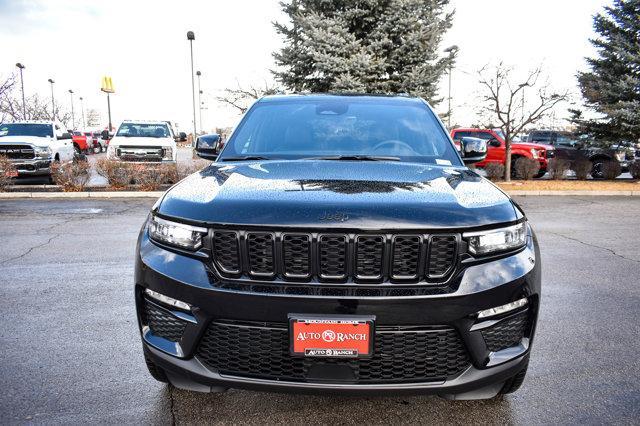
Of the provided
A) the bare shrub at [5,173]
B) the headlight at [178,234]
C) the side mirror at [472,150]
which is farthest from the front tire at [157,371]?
the bare shrub at [5,173]

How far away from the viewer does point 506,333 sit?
2166 mm

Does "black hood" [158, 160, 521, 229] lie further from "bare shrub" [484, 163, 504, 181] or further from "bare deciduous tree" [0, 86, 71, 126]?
"bare deciduous tree" [0, 86, 71, 126]

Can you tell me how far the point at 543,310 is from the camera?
418 cm

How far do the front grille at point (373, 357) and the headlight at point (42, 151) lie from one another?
15.0m

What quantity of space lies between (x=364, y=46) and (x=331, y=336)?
13.9m

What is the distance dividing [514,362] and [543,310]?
227cm

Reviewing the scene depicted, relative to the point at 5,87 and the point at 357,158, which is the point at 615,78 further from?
the point at 5,87

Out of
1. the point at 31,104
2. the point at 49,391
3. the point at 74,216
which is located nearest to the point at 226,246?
the point at 49,391

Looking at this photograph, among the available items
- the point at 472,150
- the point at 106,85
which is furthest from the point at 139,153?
the point at 106,85

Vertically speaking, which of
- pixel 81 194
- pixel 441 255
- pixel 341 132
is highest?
pixel 341 132

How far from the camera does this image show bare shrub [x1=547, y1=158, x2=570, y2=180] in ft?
55.6

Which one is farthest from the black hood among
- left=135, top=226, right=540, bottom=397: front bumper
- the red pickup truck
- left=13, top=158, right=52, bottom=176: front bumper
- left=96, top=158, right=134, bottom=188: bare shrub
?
the red pickup truck

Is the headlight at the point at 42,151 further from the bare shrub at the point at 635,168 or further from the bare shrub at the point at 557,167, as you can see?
the bare shrub at the point at 635,168

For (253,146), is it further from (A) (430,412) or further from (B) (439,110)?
(B) (439,110)
